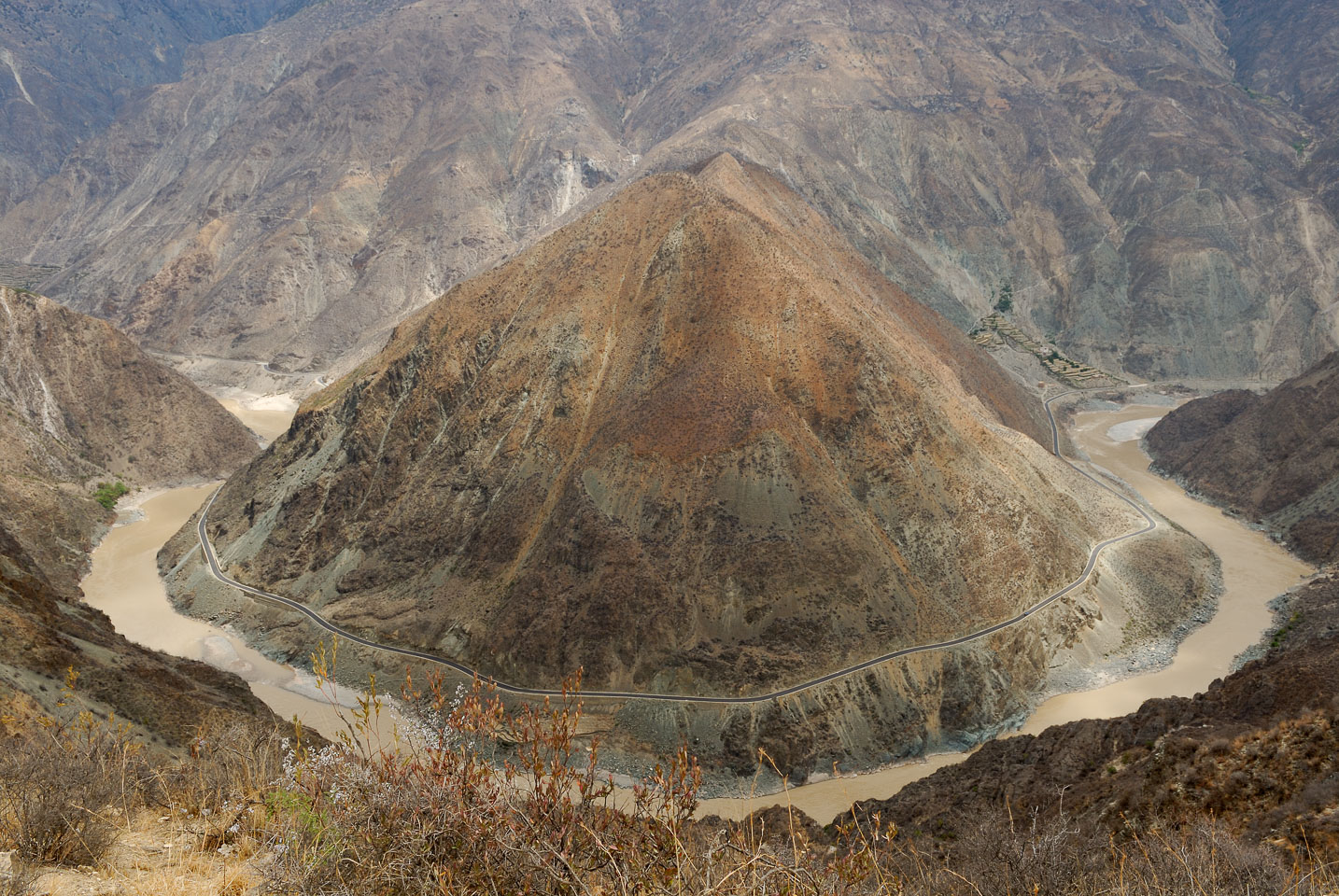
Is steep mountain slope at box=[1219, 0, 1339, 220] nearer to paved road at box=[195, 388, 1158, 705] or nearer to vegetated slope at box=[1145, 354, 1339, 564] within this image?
vegetated slope at box=[1145, 354, 1339, 564]

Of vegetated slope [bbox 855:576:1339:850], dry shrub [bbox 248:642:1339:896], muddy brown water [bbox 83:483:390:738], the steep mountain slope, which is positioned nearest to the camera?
dry shrub [bbox 248:642:1339:896]

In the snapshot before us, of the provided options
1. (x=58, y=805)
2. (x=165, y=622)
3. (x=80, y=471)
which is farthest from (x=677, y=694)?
(x=80, y=471)

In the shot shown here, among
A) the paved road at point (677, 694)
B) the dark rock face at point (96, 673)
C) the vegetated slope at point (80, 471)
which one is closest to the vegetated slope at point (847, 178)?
the vegetated slope at point (80, 471)

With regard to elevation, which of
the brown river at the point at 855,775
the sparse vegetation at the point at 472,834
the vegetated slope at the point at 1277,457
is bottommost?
the vegetated slope at the point at 1277,457

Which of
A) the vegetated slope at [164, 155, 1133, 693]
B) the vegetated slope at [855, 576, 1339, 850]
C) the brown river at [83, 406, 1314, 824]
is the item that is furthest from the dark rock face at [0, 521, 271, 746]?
the vegetated slope at [855, 576, 1339, 850]

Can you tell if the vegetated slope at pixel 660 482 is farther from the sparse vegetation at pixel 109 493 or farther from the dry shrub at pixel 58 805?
the dry shrub at pixel 58 805
